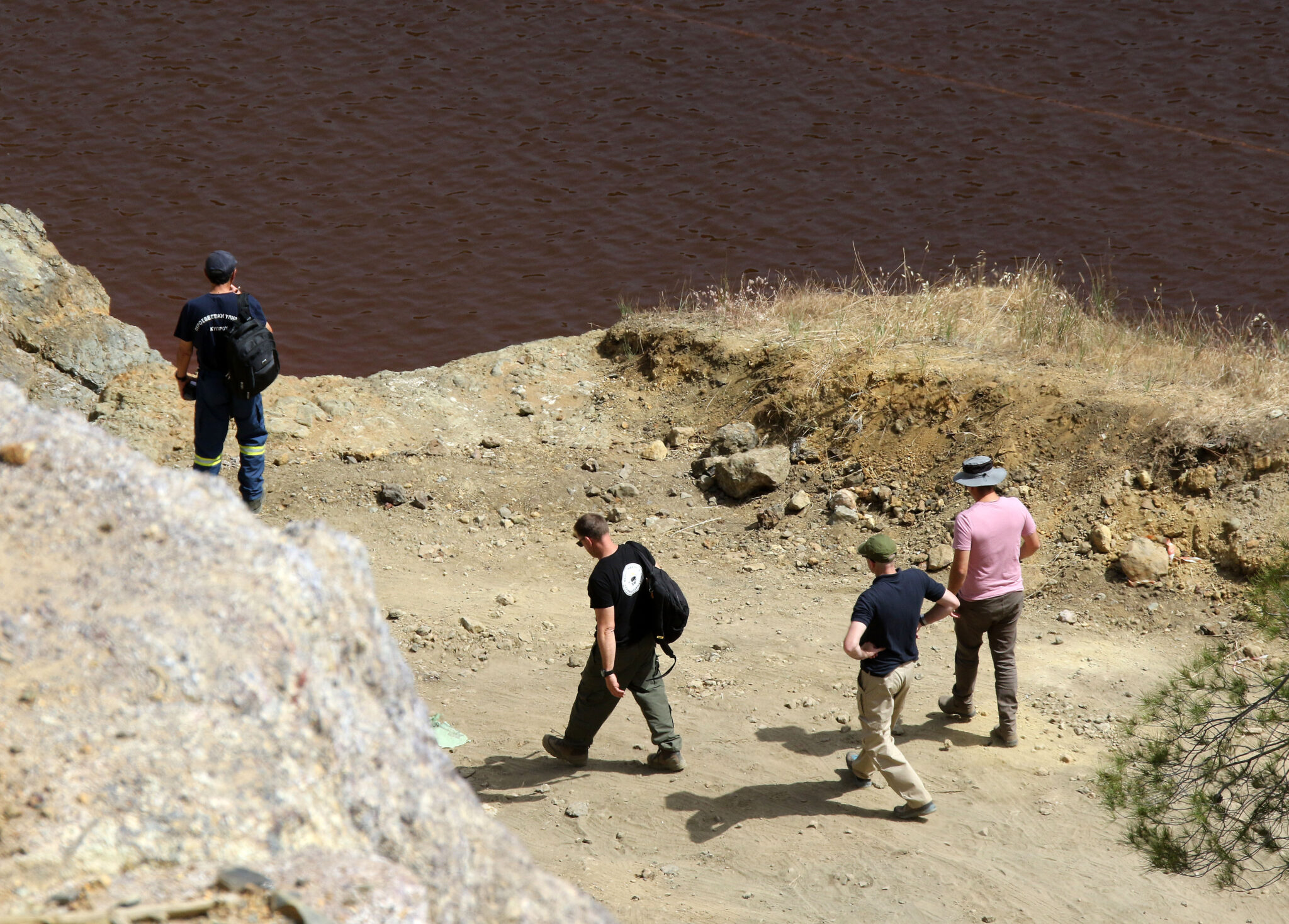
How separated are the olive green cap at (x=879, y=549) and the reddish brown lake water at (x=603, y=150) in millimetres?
11797

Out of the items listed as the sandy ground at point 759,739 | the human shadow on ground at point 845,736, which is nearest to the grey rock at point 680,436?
the sandy ground at point 759,739

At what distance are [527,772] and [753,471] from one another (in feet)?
14.6

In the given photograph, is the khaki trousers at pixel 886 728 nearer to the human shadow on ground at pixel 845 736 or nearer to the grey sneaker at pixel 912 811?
the grey sneaker at pixel 912 811

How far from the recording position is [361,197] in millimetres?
19500

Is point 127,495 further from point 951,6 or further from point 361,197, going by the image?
point 951,6

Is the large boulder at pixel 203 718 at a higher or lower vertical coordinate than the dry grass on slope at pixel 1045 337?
lower

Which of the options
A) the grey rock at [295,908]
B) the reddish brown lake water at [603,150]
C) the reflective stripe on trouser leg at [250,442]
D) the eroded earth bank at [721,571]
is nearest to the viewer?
the grey rock at [295,908]

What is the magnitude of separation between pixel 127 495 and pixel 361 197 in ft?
58.0

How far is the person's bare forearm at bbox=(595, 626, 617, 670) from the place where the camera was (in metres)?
5.71

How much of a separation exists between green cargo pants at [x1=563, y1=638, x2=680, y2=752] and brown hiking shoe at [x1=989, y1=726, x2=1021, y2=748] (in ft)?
6.53

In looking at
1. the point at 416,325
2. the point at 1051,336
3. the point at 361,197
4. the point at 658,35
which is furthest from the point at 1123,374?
the point at 658,35

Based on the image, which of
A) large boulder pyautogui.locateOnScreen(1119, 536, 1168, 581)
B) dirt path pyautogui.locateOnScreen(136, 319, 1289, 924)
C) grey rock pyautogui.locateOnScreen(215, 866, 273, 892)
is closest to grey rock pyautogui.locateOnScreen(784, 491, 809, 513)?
dirt path pyautogui.locateOnScreen(136, 319, 1289, 924)

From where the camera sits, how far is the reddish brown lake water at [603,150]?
17766mm

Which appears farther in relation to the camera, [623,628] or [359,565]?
[623,628]
